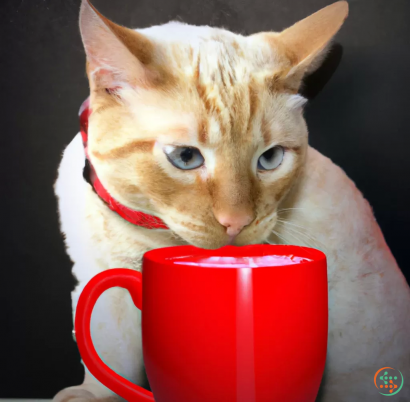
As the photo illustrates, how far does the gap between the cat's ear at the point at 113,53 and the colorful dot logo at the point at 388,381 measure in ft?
2.59

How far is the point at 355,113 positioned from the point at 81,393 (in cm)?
86

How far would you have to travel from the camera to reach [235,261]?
2.48ft

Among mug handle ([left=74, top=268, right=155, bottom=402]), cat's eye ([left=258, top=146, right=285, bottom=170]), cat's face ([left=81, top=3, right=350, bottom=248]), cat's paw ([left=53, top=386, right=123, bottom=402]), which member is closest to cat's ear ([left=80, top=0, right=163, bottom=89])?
cat's face ([left=81, top=3, right=350, bottom=248])

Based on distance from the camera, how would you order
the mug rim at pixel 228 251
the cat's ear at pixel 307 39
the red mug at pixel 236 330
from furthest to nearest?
the cat's ear at pixel 307 39 → the mug rim at pixel 228 251 → the red mug at pixel 236 330

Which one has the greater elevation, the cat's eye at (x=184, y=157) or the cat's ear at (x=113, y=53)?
the cat's ear at (x=113, y=53)

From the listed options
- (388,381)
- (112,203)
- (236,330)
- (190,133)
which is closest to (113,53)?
(190,133)

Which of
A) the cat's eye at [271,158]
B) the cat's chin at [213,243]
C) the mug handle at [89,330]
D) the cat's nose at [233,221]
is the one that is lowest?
the mug handle at [89,330]

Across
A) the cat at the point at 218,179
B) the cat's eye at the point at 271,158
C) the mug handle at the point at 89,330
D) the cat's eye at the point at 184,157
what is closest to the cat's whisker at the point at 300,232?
the cat at the point at 218,179

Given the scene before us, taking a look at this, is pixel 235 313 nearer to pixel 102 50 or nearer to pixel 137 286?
pixel 137 286

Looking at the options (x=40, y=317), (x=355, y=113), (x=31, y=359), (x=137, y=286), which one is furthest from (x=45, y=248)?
(x=355, y=113)

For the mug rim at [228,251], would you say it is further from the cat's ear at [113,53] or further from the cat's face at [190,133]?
the cat's ear at [113,53]

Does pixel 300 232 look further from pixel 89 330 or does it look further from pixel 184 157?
pixel 89 330

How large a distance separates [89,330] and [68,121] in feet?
1.60

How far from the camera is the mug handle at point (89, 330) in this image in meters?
0.60
